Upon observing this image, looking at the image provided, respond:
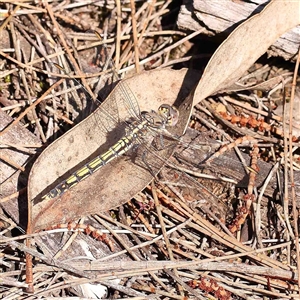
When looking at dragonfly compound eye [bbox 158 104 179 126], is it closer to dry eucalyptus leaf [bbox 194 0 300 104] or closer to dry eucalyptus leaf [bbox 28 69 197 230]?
dry eucalyptus leaf [bbox 28 69 197 230]

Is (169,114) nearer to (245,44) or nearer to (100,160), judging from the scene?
(100,160)

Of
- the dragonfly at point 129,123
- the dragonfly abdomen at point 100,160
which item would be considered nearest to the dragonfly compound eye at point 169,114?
the dragonfly at point 129,123

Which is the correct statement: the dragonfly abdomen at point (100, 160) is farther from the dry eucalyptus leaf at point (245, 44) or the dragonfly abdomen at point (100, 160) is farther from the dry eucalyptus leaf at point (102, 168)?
the dry eucalyptus leaf at point (245, 44)

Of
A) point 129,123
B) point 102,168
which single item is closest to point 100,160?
point 102,168

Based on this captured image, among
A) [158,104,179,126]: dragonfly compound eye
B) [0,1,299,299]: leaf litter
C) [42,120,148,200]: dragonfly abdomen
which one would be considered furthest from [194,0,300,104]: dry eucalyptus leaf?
[42,120,148,200]: dragonfly abdomen

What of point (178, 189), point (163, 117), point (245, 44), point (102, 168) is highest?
point (245, 44)
